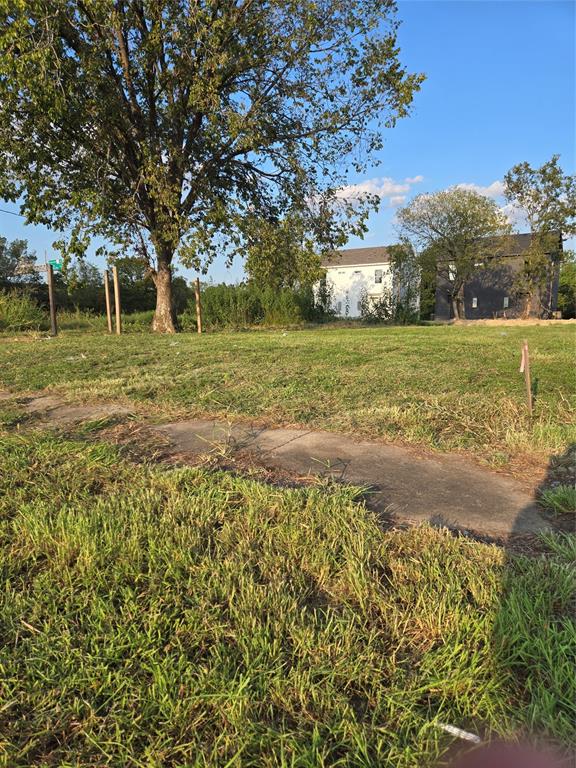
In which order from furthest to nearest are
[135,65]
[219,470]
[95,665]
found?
[135,65] < [219,470] < [95,665]

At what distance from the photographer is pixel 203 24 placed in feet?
36.6

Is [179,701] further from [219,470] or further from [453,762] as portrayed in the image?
[219,470]

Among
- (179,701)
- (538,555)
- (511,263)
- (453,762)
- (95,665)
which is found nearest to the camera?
(453,762)

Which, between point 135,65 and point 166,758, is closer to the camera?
point 166,758

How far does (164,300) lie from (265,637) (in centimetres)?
1507

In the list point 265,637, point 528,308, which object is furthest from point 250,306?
point 265,637

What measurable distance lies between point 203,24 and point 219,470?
12576mm

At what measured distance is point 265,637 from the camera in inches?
51.3

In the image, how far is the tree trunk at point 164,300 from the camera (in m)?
15.3

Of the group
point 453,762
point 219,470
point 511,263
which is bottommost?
point 453,762

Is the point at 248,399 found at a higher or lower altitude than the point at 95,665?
higher

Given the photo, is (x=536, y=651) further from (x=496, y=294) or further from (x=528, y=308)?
(x=496, y=294)

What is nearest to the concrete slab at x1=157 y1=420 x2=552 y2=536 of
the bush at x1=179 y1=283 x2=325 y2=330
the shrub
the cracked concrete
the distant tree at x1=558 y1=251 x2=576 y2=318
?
the cracked concrete

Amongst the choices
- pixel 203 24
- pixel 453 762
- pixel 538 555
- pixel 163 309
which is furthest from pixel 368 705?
pixel 163 309
